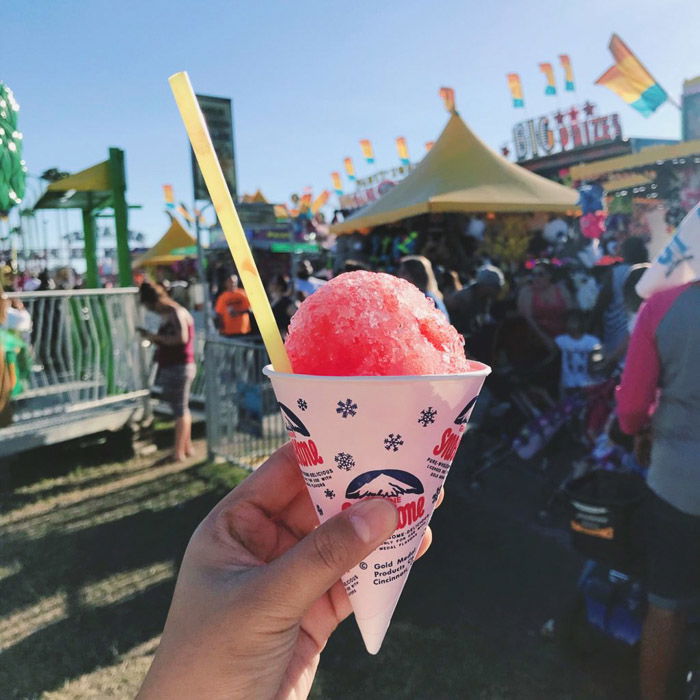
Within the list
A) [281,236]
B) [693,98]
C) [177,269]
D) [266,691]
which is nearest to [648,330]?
[266,691]

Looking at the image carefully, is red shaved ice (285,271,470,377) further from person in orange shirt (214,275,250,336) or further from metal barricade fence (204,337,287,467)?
person in orange shirt (214,275,250,336)

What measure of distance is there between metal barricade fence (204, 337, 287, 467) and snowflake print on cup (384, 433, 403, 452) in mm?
3896

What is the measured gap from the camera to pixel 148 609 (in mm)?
3471

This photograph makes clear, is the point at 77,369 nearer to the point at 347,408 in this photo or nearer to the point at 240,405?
the point at 240,405

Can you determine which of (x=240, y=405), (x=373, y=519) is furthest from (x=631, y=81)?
(x=373, y=519)

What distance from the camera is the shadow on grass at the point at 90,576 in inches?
122

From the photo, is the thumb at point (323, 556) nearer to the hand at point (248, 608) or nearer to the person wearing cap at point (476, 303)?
the hand at point (248, 608)

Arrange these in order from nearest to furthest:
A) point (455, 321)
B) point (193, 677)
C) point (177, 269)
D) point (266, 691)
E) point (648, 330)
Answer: point (193, 677) < point (266, 691) < point (648, 330) < point (455, 321) < point (177, 269)

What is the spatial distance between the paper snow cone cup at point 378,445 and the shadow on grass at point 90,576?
2.58 metres

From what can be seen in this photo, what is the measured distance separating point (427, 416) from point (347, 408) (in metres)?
0.16

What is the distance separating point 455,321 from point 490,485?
1641 millimetres

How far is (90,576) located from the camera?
3881mm

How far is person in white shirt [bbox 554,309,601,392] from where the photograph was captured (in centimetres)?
507

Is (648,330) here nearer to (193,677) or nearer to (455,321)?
(193,677)
